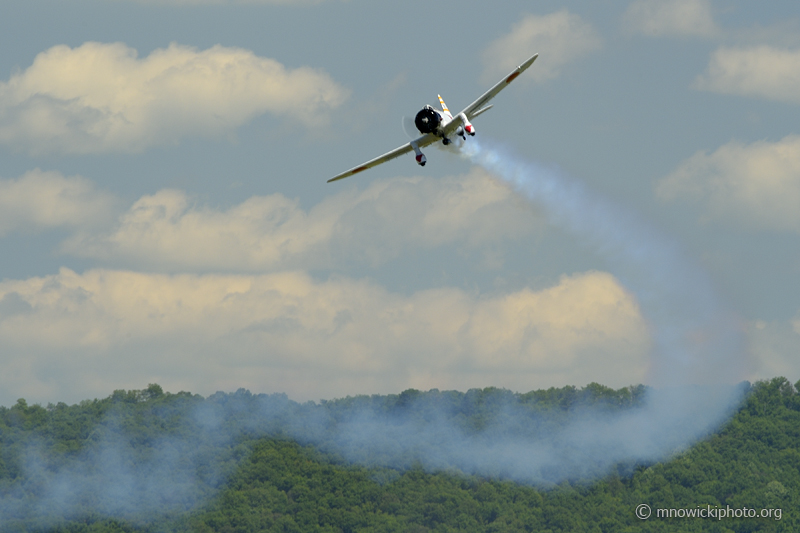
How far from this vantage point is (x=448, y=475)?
7318 inches

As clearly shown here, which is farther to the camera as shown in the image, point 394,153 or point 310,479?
point 310,479

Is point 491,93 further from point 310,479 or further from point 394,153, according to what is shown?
point 310,479

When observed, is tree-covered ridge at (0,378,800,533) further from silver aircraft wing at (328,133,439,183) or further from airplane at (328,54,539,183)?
airplane at (328,54,539,183)

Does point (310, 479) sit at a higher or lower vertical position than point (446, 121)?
lower

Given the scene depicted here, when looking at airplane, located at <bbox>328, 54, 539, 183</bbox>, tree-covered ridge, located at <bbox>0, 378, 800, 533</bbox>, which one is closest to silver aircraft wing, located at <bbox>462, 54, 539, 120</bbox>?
airplane, located at <bbox>328, 54, 539, 183</bbox>

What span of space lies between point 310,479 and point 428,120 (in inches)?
4986

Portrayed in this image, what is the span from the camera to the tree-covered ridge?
170 m

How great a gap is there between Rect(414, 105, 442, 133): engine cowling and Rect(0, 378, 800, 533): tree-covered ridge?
318 feet

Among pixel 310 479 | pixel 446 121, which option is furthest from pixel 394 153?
pixel 310 479

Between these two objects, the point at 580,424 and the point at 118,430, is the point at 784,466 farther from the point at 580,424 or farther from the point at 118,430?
the point at 118,430

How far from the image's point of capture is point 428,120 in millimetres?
70062

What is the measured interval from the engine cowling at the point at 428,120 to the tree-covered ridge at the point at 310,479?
318 ft

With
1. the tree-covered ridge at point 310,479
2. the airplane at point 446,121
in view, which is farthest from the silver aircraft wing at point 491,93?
the tree-covered ridge at point 310,479

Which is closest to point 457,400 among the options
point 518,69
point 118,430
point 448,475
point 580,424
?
point 448,475
